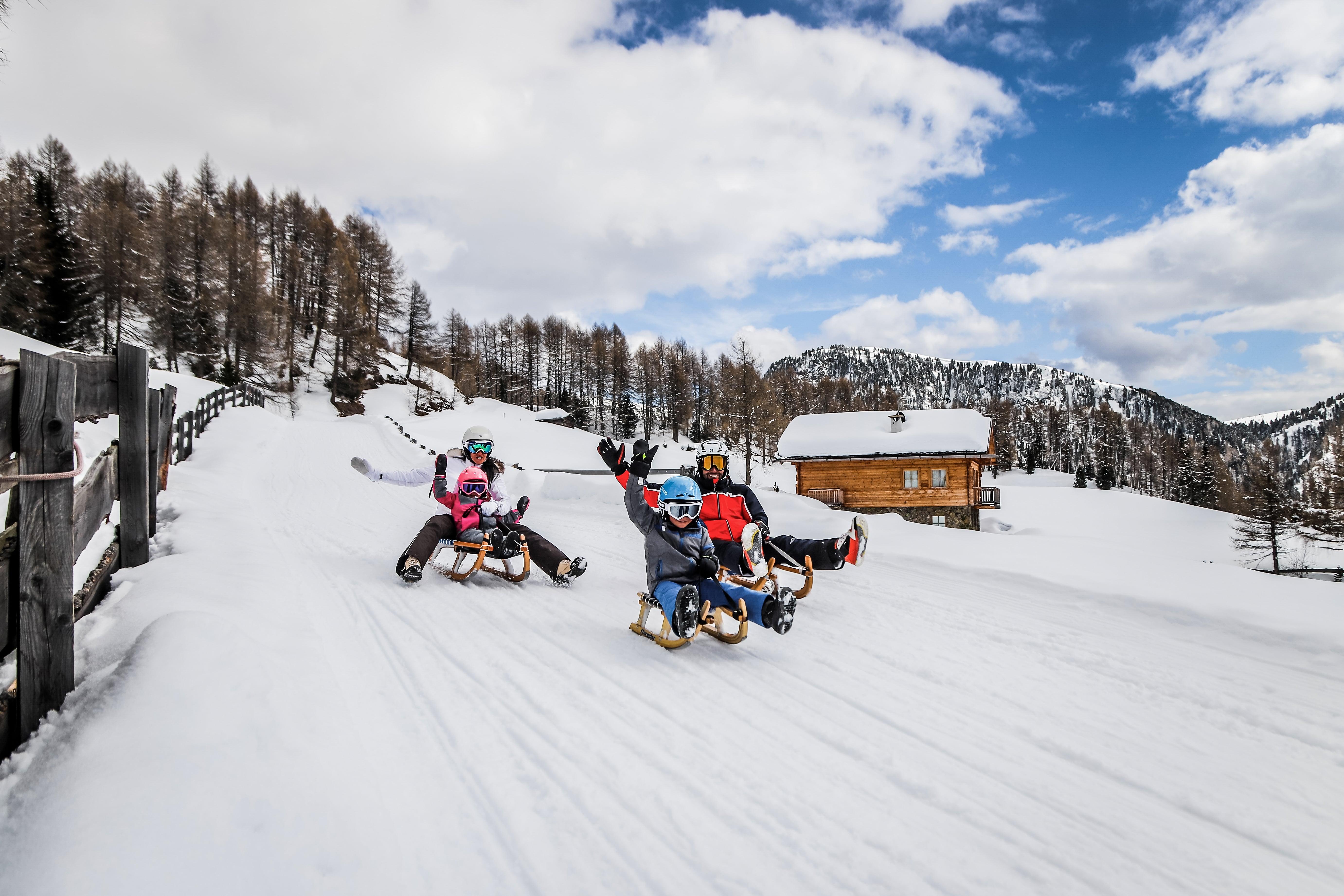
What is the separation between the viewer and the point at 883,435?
2850cm

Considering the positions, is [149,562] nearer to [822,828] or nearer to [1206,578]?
[822,828]

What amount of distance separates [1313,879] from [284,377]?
159 feet

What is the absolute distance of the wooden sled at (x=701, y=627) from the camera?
4.60m

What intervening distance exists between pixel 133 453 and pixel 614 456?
370 cm

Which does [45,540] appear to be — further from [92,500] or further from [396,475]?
[396,475]

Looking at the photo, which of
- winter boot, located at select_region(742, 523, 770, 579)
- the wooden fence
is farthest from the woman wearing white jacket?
the wooden fence

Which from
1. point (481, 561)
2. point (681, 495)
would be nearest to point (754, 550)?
point (681, 495)

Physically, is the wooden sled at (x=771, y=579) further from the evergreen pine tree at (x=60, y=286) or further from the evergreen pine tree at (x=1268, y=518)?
the evergreen pine tree at (x=60, y=286)

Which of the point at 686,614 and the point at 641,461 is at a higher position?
the point at 641,461

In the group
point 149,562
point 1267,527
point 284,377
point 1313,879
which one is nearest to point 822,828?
point 1313,879

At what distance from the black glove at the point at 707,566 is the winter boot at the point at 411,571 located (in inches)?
121

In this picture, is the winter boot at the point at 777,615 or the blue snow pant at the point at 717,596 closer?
the winter boot at the point at 777,615

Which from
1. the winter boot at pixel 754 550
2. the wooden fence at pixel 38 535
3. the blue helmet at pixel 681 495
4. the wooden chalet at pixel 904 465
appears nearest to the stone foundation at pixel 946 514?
the wooden chalet at pixel 904 465

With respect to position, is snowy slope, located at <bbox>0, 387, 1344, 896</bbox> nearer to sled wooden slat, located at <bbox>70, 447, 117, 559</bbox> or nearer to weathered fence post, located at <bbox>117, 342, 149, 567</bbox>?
weathered fence post, located at <bbox>117, 342, 149, 567</bbox>
